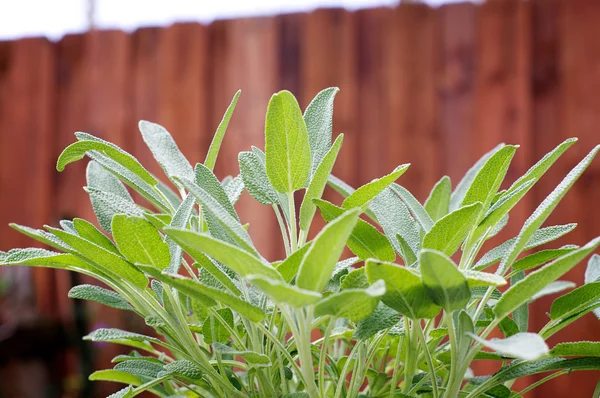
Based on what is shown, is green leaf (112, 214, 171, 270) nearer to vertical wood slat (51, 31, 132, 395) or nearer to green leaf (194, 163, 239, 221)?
green leaf (194, 163, 239, 221)

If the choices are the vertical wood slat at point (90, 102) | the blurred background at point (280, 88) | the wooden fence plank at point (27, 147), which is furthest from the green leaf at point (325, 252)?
the wooden fence plank at point (27, 147)

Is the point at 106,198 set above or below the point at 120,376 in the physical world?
above

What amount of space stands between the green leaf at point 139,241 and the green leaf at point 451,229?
0.11 m

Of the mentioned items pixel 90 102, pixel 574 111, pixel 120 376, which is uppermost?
pixel 90 102

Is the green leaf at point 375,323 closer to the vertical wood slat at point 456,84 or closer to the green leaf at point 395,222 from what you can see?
the green leaf at point 395,222

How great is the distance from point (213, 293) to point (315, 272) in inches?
1.5

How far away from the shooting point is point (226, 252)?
210 millimetres

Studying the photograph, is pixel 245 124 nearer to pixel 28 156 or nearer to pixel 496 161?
pixel 28 156

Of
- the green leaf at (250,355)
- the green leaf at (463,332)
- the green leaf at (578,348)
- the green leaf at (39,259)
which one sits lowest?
the green leaf at (578,348)

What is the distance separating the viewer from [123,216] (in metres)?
0.26

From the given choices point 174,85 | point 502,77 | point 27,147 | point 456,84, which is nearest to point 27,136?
point 27,147

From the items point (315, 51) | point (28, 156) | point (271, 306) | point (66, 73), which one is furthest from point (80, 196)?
point (271, 306)

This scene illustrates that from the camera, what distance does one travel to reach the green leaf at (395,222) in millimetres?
309

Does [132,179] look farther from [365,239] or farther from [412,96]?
[412,96]
